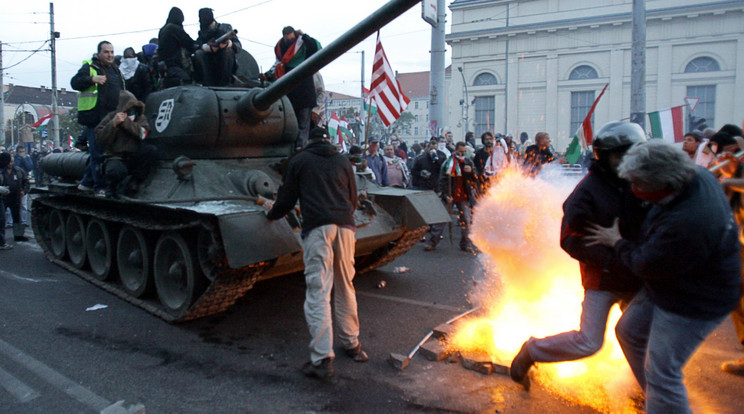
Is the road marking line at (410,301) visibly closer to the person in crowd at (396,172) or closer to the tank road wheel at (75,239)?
the tank road wheel at (75,239)

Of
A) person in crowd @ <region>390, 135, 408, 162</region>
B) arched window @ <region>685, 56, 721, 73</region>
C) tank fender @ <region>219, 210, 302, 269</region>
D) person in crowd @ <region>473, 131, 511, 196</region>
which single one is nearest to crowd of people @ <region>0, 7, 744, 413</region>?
tank fender @ <region>219, 210, 302, 269</region>

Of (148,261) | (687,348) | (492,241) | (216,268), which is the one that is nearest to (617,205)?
(687,348)

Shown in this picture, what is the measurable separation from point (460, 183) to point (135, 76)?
16.7 feet

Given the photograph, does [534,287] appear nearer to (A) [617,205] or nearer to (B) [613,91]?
(A) [617,205]

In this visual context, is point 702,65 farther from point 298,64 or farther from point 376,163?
point 298,64

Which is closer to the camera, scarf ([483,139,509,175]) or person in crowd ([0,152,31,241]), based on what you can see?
scarf ([483,139,509,175])

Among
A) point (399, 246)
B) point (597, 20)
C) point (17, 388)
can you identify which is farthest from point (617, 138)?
point (597, 20)

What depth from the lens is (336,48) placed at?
4902 mm

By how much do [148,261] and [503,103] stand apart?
31067 millimetres

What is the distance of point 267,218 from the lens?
196 inches

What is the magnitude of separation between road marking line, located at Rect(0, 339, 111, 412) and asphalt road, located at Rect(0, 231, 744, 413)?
11 mm

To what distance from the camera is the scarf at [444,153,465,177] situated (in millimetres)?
9398

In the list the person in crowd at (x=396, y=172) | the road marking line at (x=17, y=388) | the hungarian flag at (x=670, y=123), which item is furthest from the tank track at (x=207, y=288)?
the hungarian flag at (x=670, y=123)

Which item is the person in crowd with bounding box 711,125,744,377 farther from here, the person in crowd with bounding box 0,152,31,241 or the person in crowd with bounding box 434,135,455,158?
the person in crowd with bounding box 0,152,31,241
